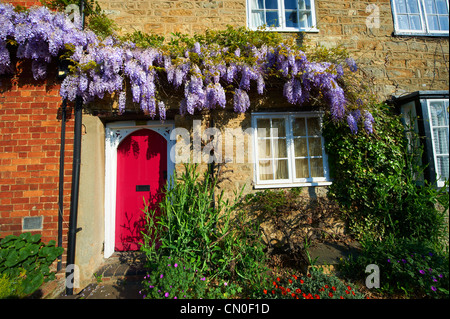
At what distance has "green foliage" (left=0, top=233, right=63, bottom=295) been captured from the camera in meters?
2.87

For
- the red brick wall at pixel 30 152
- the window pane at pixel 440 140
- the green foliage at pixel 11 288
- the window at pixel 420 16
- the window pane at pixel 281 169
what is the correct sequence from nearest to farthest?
1. the green foliage at pixel 11 288
2. the red brick wall at pixel 30 152
3. the window pane at pixel 440 140
4. the window pane at pixel 281 169
5. the window at pixel 420 16

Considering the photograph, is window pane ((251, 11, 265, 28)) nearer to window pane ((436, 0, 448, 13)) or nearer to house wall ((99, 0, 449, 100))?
house wall ((99, 0, 449, 100))

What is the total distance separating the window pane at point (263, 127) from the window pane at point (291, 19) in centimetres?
202

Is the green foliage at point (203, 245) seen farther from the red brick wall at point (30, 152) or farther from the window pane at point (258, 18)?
the window pane at point (258, 18)

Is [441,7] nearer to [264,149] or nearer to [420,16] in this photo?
[420,16]

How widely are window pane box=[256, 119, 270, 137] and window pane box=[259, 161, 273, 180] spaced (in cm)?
53

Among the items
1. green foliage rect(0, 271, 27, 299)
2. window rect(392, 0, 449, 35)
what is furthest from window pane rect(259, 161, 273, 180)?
window rect(392, 0, 449, 35)

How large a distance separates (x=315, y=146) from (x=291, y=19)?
2.59 metres

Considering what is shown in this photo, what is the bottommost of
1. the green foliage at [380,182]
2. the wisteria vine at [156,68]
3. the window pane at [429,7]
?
the green foliage at [380,182]

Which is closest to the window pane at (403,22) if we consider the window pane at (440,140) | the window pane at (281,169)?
the window pane at (440,140)

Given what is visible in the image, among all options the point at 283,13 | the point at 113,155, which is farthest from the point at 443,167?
the point at 113,155

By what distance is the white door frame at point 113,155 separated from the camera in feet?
13.2

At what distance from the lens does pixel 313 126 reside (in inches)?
166

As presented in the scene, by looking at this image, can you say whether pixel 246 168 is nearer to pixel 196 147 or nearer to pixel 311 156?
pixel 196 147
